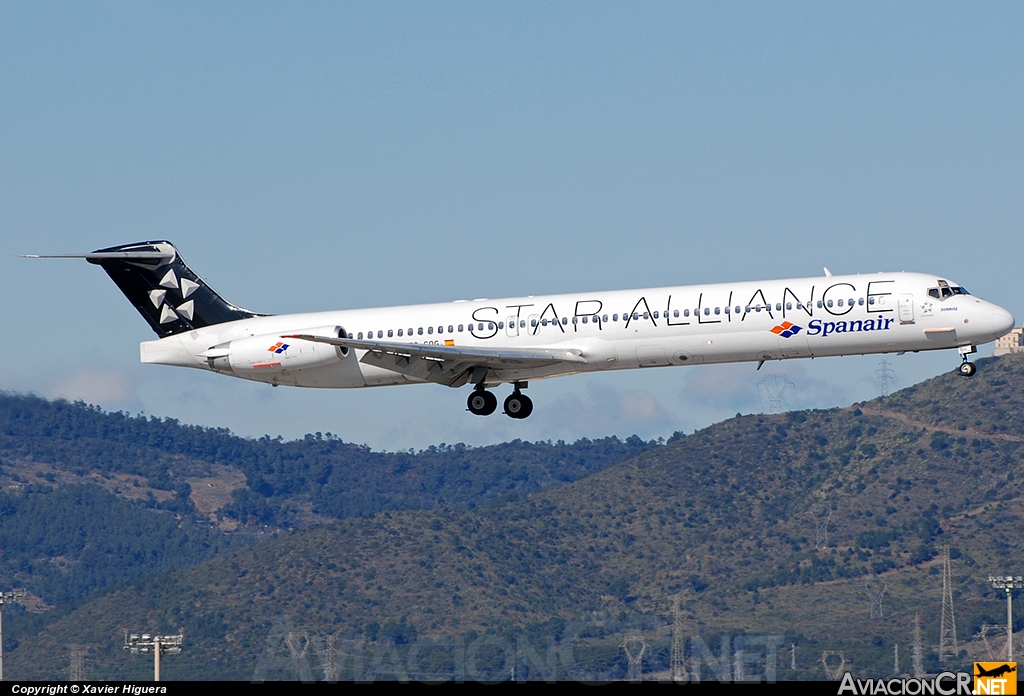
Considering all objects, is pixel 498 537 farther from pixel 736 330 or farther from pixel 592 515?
pixel 736 330

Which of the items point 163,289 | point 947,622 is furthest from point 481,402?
point 947,622

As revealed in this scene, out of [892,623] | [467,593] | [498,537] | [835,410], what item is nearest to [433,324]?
[892,623]

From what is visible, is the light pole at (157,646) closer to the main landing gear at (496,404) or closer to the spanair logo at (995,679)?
the main landing gear at (496,404)

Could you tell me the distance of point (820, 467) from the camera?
152875 mm

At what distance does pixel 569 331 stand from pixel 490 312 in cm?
295

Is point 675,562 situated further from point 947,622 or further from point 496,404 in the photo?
point 496,404

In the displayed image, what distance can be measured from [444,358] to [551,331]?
3361 mm

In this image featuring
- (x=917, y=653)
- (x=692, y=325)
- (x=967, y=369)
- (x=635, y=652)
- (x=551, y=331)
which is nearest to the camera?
(x=967, y=369)

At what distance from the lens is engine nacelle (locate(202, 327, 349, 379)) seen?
5125cm

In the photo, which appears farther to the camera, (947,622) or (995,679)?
(947,622)

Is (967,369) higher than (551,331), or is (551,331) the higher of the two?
(551,331)

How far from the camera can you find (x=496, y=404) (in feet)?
168

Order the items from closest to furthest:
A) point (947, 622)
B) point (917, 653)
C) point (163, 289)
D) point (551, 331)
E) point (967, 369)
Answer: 1. point (967, 369)
2. point (551, 331)
3. point (163, 289)
4. point (917, 653)
5. point (947, 622)

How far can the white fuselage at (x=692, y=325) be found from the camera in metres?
A: 46.2
